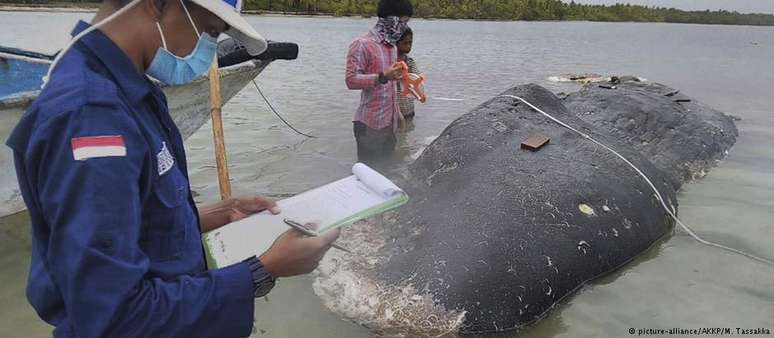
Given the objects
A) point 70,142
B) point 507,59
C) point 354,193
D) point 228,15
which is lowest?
point 507,59

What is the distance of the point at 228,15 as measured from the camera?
5.22 feet

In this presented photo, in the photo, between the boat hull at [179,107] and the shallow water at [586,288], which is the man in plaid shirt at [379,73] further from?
the shallow water at [586,288]

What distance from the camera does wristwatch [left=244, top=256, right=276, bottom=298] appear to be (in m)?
1.57

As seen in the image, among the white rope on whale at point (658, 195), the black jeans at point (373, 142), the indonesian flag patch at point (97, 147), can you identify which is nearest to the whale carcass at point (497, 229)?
the white rope on whale at point (658, 195)

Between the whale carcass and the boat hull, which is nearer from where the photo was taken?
the whale carcass

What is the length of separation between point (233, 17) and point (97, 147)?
0.53 metres

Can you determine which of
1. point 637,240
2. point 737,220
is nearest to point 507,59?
point 737,220

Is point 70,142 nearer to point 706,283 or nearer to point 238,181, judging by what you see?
point 706,283

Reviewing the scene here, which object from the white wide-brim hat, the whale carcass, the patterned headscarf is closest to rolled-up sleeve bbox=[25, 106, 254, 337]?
the white wide-brim hat

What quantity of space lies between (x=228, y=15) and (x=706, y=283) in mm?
4218

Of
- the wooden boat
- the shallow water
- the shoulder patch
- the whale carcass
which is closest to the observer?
the shoulder patch

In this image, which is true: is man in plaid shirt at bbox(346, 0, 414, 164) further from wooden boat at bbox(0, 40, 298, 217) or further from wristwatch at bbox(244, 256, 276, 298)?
wristwatch at bbox(244, 256, 276, 298)

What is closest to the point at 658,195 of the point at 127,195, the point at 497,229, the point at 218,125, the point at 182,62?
the point at 497,229

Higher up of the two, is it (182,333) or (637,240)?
(182,333)
